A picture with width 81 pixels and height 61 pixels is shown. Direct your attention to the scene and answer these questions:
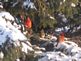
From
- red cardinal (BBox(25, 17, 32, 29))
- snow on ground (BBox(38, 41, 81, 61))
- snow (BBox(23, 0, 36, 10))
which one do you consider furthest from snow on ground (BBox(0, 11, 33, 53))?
snow (BBox(23, 0, 36, 10))

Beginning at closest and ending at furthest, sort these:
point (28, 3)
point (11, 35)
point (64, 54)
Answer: point (11, 35) < point (64, 54) < point (28, 3)

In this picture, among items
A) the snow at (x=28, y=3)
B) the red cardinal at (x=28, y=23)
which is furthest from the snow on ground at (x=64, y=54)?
the snow at (x=28, y=3)

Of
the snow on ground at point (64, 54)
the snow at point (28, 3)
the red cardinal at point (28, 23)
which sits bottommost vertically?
the snow on ground at point (64, 54)

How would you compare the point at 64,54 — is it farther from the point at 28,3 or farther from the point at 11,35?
the point at 28,3

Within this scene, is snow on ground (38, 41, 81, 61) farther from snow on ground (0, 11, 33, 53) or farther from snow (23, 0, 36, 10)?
snow (23, 0, 36, 10)

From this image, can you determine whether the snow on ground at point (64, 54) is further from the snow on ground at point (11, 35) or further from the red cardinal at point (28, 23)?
the red cardinal at point (28, 23)

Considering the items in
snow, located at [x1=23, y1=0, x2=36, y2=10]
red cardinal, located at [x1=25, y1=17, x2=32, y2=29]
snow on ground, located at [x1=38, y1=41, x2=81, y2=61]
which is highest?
snow, located at [x1=23, y1=0, x2=36, y2=10]

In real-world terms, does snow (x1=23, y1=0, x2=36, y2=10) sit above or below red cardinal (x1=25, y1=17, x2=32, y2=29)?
above

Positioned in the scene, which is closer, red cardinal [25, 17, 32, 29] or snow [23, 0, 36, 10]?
red cardinal [25, 17, 32, 29]

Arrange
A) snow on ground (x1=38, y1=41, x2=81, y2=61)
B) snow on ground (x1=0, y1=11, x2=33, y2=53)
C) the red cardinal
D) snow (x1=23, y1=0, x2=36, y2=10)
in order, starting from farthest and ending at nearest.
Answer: snow (x1=23, y1=0, x2=36, y2=10)
the red cardinal
snow on ground (x1=38, y1=41, x2=81, y2=61)
snow on ground (x1=0, y1=11, x2=33, y2=53)

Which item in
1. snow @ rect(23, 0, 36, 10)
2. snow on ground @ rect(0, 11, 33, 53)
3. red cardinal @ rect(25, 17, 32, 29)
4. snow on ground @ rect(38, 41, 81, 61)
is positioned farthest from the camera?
snow @ rect(23, 0, 36, 10)

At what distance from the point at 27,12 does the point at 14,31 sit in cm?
148

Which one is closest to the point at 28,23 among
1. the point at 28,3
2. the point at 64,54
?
the point at 28,3

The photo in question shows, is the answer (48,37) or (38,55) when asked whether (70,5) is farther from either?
(38,55)
